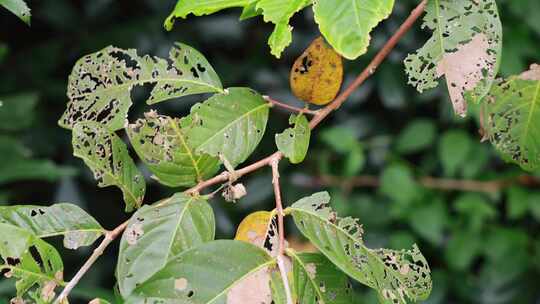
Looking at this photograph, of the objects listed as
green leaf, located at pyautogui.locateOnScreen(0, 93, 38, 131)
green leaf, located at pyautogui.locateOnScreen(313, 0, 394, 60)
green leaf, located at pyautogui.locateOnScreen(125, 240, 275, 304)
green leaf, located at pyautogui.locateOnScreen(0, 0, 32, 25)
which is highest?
green leaf, located at pyautogui.locateOnScreen(0, 0, 32, 25)

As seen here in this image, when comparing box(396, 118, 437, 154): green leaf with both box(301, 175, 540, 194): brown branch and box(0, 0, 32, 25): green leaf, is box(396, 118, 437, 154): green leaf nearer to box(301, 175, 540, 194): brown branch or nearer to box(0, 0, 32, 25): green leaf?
box(301, 175, 540, 194): brown branch

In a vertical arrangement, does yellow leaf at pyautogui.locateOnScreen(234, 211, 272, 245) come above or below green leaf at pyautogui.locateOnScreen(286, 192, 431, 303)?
above

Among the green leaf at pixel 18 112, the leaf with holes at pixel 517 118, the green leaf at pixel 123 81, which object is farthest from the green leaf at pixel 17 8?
the green leaf at pixel 18 112

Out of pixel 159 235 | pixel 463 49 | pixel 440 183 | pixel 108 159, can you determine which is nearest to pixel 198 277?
pixel 159 235

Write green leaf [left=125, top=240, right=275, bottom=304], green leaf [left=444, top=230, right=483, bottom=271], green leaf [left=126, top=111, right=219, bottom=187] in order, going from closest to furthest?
green leaf [left=125, top=240, right=275, bottom=304], green leaf [left=126, top=111, right=219, bottom=187], green leaf [left=444, top=230, right=483, bottom=271]

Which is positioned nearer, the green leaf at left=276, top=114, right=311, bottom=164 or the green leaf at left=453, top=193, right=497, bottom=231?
the green leaf at left=276, top=114, right=311, bottom=164

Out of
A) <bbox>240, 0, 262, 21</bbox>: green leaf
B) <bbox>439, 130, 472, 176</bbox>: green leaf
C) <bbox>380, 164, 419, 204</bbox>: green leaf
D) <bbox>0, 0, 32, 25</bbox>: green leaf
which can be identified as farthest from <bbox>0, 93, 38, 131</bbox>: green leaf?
<bbox>240, 0, 262, 21</bbox>: green leaf
